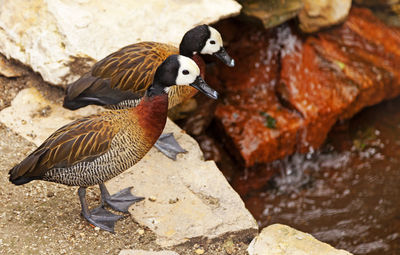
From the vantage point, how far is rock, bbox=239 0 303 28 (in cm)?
600

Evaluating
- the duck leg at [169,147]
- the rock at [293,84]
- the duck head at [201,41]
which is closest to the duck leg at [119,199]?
the duck leg at [169,147]

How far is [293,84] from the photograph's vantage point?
21.5ft

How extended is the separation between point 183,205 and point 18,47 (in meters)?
2.44

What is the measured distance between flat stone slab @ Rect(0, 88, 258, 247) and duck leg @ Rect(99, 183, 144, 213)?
56mm

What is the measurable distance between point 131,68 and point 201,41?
2.12ft

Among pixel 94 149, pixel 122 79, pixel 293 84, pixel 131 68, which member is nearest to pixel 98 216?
pixel 94 149

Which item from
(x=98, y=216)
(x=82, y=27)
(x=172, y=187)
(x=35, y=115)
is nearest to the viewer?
(x=98, y=216)

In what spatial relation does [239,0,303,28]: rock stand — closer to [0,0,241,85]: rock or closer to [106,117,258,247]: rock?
[0,0,241,85]: rock

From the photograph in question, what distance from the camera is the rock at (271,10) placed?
6004mm

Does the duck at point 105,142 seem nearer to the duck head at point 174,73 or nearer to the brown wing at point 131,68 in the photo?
the duck head at point 174,73

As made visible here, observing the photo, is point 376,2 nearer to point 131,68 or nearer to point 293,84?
point 293,84

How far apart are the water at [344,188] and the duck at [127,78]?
1.98m

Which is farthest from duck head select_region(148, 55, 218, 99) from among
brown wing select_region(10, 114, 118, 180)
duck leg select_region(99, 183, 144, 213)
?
duck leg select_region(99, 183, 144, 213)

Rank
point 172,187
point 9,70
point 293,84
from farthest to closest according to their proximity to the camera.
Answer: point 293,84, point 9,70, point 172,187
